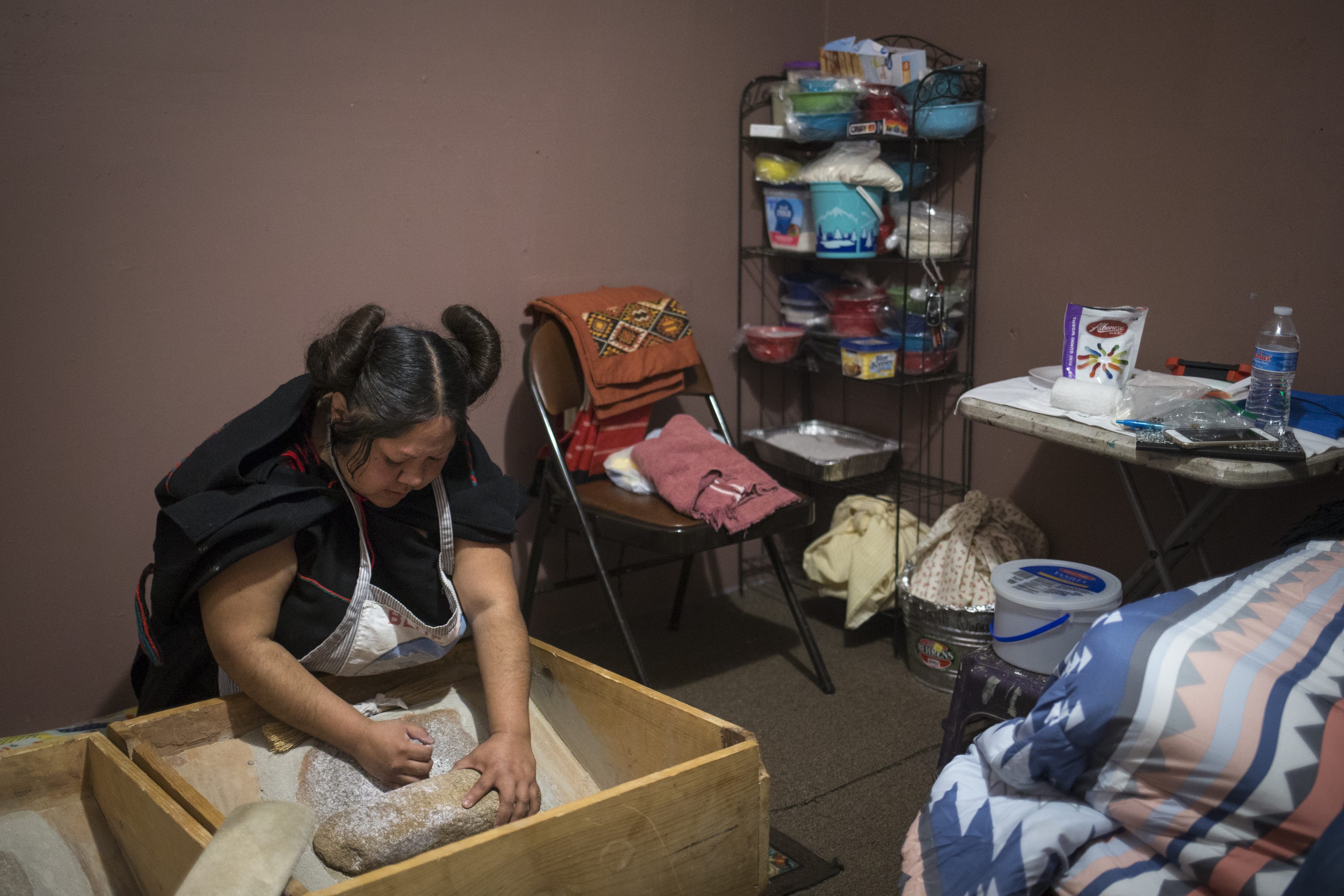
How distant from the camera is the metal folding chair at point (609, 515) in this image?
2418 millimetres

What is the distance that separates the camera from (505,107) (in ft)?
8.81

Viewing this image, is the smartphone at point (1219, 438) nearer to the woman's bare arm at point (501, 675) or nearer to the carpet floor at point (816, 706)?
the carpet floor at point (816, 706)

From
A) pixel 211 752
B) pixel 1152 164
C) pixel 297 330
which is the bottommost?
pixel 211 752

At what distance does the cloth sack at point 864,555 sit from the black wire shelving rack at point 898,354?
8cm

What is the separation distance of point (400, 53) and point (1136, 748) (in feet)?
7.34

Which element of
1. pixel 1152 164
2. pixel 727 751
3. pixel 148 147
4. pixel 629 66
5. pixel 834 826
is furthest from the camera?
pixel 629 66

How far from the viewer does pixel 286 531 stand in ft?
4.92

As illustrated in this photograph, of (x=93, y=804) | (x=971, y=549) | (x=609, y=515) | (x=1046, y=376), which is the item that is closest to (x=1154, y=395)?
(x=1046, y=376)

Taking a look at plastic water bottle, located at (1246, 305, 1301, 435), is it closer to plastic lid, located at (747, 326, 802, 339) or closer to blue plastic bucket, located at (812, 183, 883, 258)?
blue plastic bucket, located at (812, 183, 883, 258)

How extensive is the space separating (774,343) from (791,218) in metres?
0.38

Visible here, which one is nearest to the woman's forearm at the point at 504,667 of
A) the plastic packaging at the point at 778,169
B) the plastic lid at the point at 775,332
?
the plastic lid at the point at 775,332

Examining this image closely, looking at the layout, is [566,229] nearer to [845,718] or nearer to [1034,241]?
[1034,241]

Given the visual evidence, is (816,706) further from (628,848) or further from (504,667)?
(628,848)

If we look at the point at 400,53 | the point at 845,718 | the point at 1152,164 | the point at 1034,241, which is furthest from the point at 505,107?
the point at 845,718
